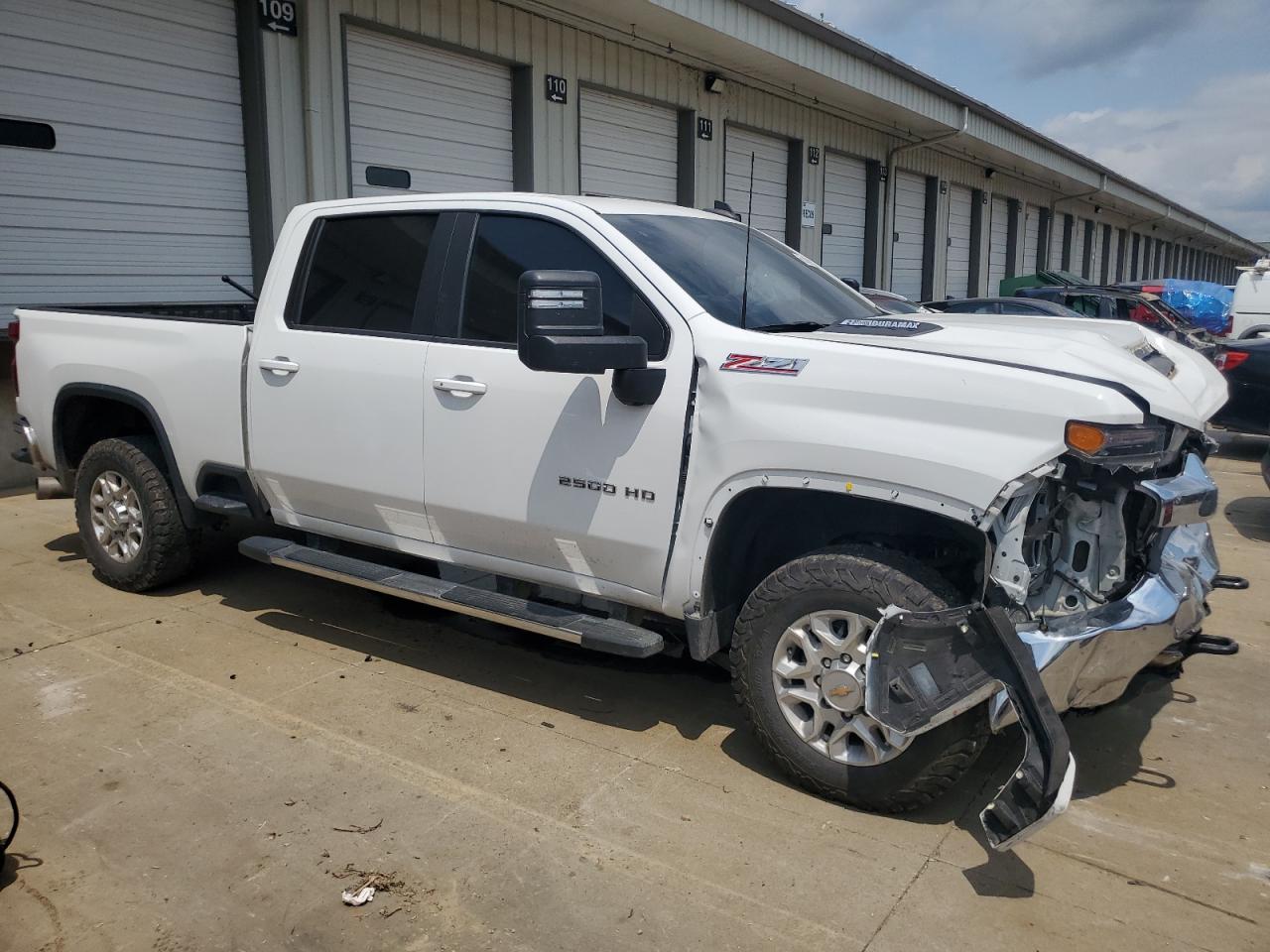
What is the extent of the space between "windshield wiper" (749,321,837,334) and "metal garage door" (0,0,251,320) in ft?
23.7

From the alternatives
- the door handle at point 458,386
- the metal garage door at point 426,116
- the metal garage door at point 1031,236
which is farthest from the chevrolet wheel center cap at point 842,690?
the metal garage door at point 1031,236

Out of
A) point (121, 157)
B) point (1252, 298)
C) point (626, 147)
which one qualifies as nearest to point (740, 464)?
point (121, 157)

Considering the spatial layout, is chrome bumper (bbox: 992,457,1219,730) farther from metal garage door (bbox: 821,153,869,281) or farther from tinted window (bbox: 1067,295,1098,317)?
metal garage door (bbox: 821,153,869,281)

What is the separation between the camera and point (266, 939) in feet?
9.27

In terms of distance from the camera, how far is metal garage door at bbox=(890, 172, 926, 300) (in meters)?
21.9

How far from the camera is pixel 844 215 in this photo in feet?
65.4

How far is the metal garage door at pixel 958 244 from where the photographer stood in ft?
81.4

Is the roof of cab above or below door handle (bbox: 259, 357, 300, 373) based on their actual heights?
above

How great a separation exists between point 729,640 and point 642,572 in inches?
17.8

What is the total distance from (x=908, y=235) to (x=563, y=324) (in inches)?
822

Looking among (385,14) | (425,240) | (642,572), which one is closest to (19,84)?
(385,14)

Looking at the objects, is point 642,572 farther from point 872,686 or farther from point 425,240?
point 425,240

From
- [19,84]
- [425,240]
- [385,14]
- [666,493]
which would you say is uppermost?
[385,14]

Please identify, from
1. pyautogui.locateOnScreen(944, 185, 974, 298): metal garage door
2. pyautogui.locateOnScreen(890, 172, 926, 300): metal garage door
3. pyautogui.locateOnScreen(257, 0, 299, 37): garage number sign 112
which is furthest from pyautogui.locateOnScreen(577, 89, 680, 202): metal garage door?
pyautogui.locateOnScreen(944, 185, 974, 298): metal garage door
